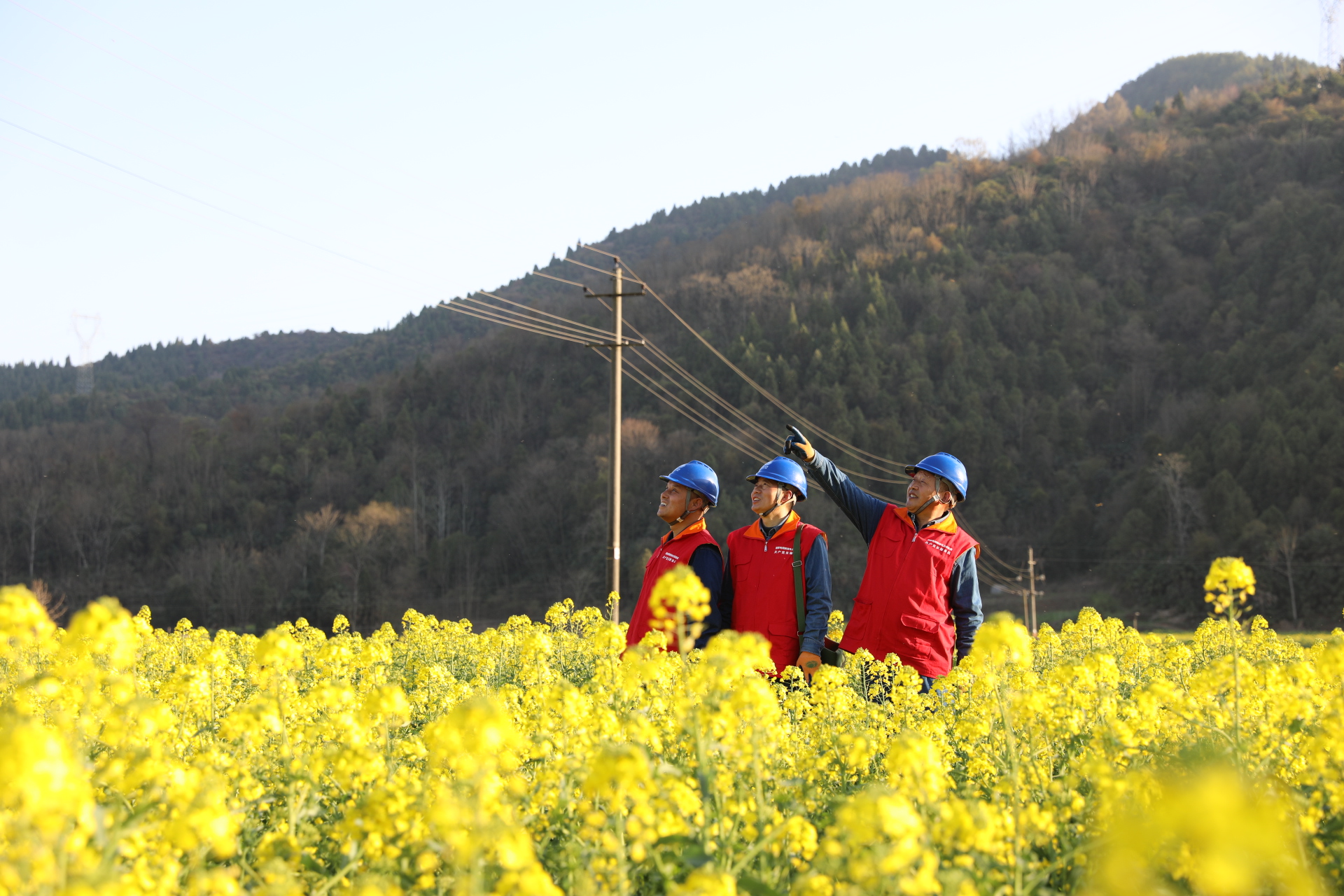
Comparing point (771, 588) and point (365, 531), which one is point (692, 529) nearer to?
point (771, 588)

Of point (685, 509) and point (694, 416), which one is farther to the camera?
point (694, 416)

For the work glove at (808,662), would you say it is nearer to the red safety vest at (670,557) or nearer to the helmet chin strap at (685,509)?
the red safety vest at (670,557)

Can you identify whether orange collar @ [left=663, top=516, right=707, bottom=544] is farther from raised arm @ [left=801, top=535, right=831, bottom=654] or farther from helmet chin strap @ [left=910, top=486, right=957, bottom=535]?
helmet chin strap @ [left=910, top=486, right=957, bottom=535]

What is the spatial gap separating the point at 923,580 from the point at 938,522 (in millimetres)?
380

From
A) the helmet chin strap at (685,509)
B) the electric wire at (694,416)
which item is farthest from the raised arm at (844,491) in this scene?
the electric wire at (694,416)

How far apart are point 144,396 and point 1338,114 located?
316ft

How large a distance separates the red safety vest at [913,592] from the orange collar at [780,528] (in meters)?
0.52

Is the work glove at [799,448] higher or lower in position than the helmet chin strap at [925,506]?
higher

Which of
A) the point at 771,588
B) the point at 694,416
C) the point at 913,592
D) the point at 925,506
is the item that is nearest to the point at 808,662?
the point at 771,588

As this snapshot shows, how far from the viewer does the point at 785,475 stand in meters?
6.45

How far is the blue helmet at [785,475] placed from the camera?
6367 millimetres

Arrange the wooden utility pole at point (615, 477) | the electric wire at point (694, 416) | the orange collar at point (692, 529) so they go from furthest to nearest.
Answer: the electric wire at point (694, 416), the wooden utility pole at point (615, 477), the orange collar at point (692, 529)

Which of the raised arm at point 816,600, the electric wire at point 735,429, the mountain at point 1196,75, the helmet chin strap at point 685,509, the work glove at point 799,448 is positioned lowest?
the raised arm at point 816,600

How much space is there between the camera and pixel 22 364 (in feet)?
311
